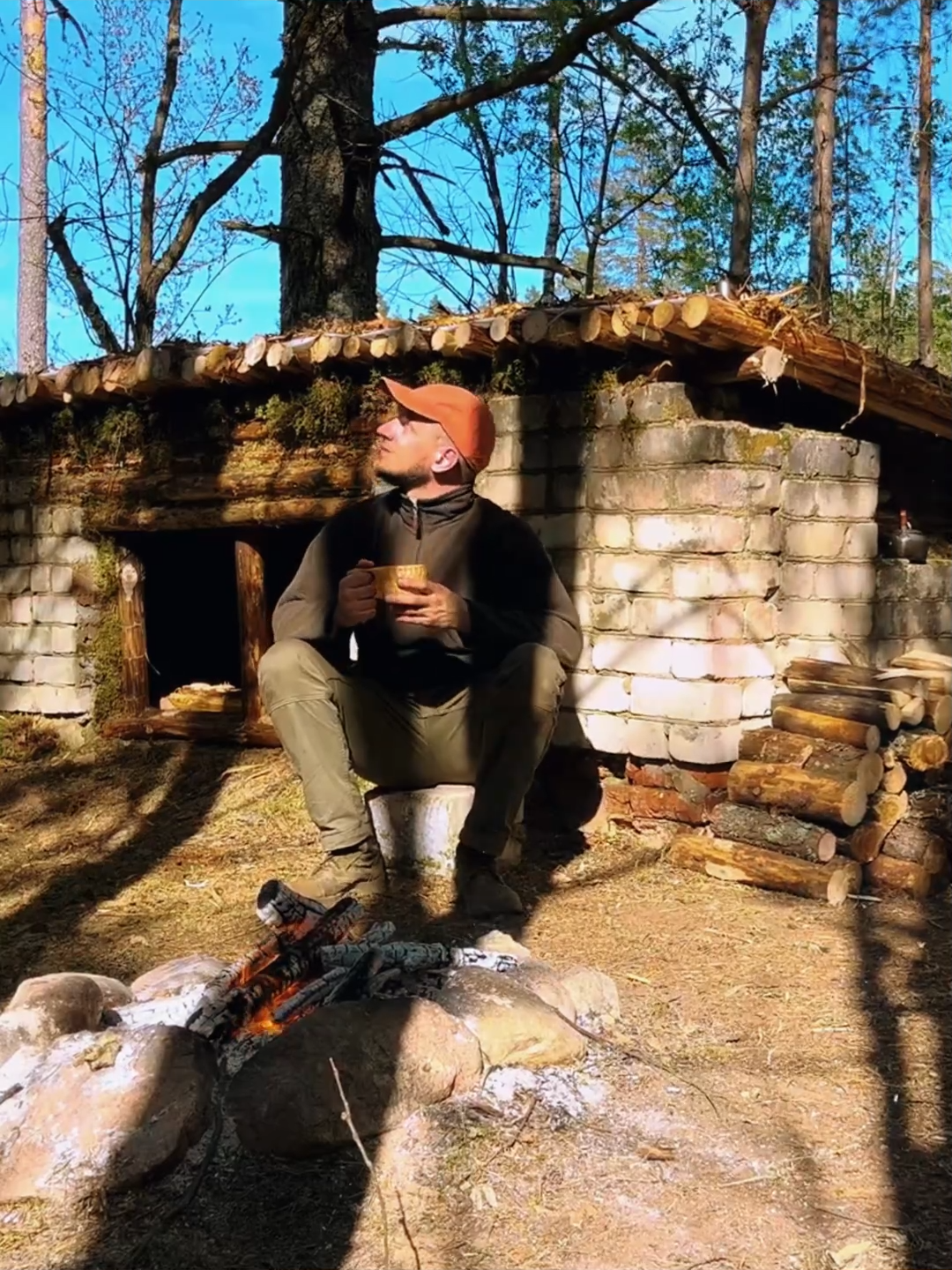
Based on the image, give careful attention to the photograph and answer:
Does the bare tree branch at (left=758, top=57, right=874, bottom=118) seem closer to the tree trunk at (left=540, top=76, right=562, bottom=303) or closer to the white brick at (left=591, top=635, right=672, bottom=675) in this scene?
the tree trunk at (left=540, top=76, right=562, bottom=303)

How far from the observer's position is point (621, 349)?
505cm

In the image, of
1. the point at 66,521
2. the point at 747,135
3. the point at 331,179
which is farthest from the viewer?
the point at 747,135

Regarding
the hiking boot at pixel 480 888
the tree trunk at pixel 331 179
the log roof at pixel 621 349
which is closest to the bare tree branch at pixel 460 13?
the tree trunk at pixel 331 179

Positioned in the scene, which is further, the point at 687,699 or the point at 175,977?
the point at 687,699

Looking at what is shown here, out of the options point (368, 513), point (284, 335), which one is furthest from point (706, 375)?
point (284, 335)

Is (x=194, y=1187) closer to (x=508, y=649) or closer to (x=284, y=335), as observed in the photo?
(x=508, y=649)

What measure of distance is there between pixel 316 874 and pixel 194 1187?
2.03m

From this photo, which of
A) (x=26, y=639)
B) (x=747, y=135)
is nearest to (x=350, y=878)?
(x=26, y=639)

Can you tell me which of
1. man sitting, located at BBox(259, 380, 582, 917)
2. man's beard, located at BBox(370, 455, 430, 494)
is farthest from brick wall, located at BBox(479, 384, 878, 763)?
man's beard, located at BBox(370, 455, 430, 494)

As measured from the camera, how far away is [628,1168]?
238cm

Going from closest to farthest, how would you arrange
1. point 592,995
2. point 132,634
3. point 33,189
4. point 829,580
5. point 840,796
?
point 592,995, point 840,796, point 829,580, point 132,634, point 33,189

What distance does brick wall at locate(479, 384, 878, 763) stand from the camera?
4.95 metres

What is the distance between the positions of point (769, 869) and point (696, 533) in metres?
1.35

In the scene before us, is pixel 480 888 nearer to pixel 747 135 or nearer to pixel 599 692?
pixel 599 692
